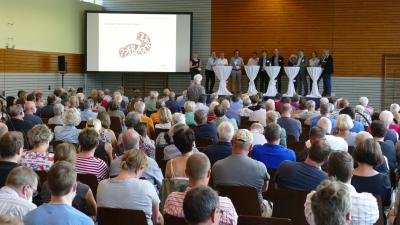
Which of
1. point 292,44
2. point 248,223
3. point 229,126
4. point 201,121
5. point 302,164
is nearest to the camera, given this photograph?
point 248,223

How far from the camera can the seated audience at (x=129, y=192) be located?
13.7 ft

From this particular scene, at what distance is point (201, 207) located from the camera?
280 cm

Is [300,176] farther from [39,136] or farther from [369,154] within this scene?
[39,136]

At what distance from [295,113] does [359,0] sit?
995cm

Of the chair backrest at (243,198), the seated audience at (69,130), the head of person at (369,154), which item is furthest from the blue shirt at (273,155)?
the seated audience at (69,130)

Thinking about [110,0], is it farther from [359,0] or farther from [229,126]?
[229,126]

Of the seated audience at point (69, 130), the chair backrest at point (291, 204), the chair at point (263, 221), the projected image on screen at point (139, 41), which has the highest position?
the projected image on screen at point (139, 41)

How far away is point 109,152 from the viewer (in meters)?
6.25

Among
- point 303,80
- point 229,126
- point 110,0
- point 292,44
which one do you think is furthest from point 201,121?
point 110,0

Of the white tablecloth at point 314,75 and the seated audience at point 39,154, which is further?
the white tablecloth at point 314,75

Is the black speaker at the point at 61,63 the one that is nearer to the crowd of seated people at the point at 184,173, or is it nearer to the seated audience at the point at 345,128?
the crowd of seated people at the point at 184,173

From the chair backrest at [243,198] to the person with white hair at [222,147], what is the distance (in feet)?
5.14

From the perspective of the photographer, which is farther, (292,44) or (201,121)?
(292,44)

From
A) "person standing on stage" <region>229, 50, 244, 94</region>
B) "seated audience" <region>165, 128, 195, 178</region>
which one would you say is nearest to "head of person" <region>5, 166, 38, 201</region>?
"seated audience" <region>165, 128, 195, 178</region>
